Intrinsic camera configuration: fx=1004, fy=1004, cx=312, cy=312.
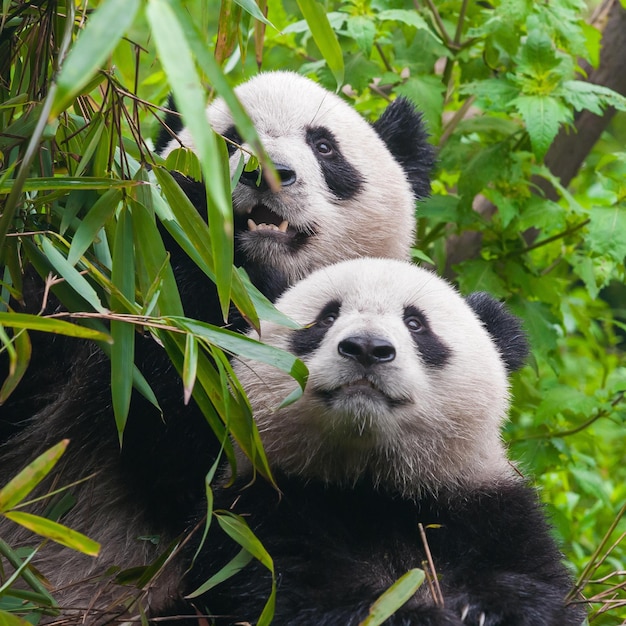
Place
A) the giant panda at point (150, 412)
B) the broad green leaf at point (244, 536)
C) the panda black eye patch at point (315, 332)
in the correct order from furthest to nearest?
the giant panda at point (150, 412) → the panda black eye patch at point (315, 332) → the broad green leaf at point (244, 536)

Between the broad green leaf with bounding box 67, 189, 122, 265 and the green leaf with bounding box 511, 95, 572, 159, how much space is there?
6.11 ft

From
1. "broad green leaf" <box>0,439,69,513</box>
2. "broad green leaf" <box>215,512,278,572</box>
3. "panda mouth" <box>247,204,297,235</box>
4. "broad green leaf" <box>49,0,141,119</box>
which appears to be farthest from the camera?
"panda mouth" <box>247,204,297,235</box>

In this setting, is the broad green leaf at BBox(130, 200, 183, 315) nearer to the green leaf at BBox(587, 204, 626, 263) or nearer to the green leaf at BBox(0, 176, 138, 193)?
the green leaf at BBox(0, 176, 138, 193)

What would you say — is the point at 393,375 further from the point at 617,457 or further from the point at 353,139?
the point at 617,457

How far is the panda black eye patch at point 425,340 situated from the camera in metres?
2.80

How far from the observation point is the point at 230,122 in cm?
361

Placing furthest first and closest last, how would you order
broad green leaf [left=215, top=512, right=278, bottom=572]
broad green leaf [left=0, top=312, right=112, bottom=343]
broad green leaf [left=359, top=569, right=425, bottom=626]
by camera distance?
broad green leaf [left=215, top=512, right=278, bottom=572]
broad green leaf [left=359, top=569, right=425, bottom=626]
broad green leaf [left=0, top=312, right=112, bottom=343]

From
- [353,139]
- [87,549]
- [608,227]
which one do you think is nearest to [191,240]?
[87,549]

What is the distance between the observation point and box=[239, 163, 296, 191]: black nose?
309 cm

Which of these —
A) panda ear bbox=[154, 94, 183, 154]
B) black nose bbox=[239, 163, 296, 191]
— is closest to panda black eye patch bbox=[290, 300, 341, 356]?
black nose bbox=[239, 163, 296, 191]

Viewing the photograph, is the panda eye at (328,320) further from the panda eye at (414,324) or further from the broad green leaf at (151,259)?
the broad green leaf at (151,259)

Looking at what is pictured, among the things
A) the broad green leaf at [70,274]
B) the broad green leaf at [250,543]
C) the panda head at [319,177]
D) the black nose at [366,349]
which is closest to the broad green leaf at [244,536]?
the broad green leaf at [250,543]

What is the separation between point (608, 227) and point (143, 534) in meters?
2.08

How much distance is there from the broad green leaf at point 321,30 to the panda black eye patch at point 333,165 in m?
1.01
